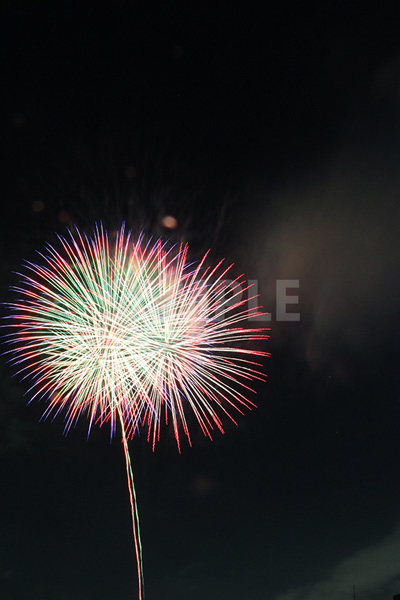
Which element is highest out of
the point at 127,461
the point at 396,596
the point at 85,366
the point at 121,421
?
the point at 85,366

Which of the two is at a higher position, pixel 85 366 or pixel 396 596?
pixel 85 366

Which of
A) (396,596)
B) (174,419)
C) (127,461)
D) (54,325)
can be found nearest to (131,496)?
(127,461)

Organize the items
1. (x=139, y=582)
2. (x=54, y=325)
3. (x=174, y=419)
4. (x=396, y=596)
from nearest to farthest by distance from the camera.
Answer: (x=174, y=419) < (x=54, y=325) < (x=139, y=582) < (x=396, y=596)

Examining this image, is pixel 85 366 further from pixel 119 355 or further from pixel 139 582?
pixel 139 582

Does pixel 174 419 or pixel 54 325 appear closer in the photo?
pixel 174 419

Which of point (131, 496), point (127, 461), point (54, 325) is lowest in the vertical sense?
point (131, 496)

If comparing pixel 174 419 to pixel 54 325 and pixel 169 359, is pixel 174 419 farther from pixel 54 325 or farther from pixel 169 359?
pixel 54 325

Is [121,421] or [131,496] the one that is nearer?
[121,421]

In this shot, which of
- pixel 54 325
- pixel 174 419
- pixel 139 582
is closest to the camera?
pixel 174 419

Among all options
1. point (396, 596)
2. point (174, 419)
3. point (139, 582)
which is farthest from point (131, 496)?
point (396, 596)
